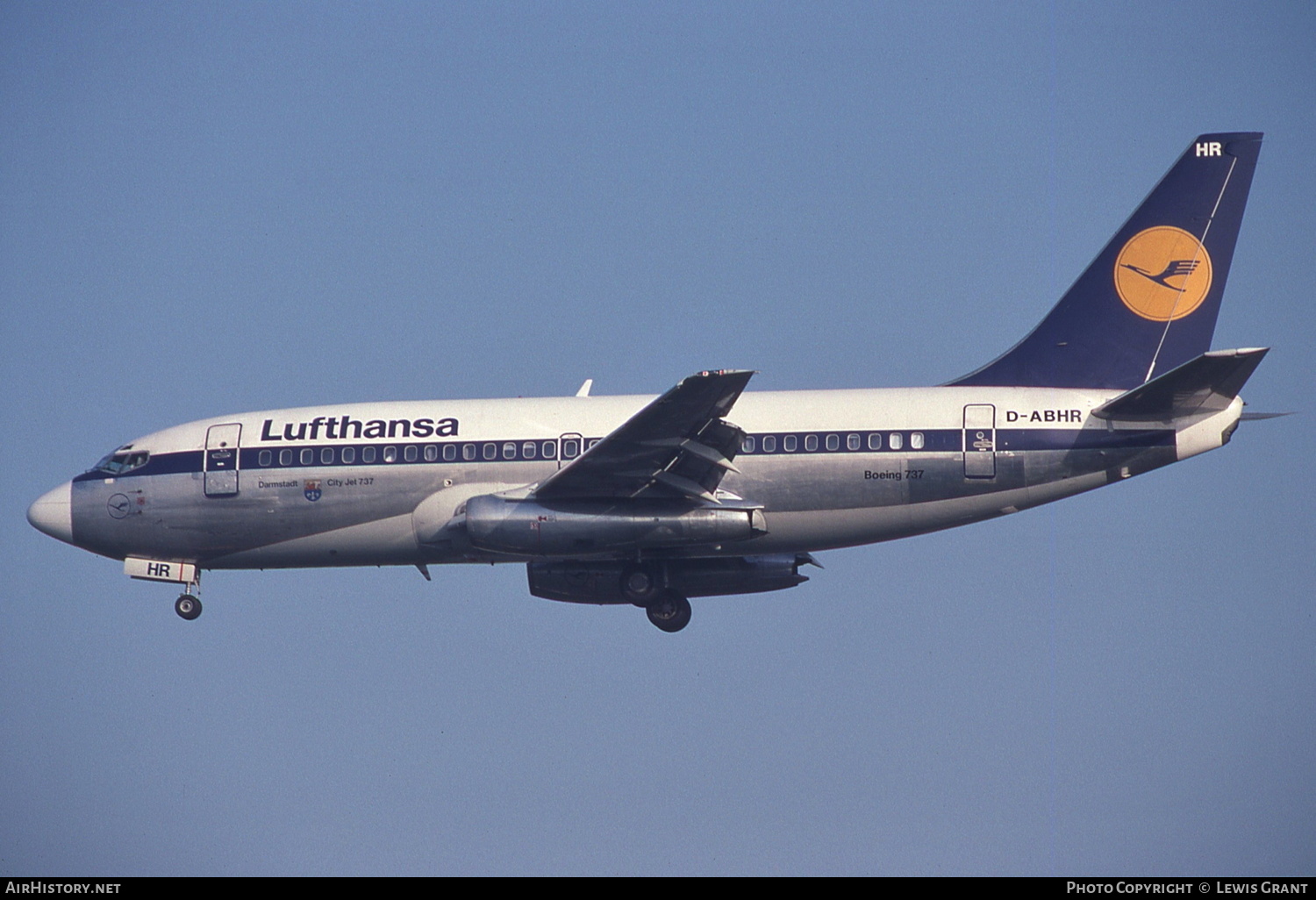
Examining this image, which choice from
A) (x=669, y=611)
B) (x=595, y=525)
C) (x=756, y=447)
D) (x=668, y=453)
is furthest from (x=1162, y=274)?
(x=595, y=525)

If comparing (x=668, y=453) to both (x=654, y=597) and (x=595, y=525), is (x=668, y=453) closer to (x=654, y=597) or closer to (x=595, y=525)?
(x=595, y=525)

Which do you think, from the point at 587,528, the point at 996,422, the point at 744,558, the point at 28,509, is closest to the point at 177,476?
the point at 28,509

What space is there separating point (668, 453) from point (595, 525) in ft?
7.54

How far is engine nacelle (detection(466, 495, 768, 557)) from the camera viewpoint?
1281 inches

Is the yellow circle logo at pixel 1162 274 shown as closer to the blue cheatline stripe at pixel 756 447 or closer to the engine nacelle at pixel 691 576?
the blue cheatline stripe at pixel 756 447

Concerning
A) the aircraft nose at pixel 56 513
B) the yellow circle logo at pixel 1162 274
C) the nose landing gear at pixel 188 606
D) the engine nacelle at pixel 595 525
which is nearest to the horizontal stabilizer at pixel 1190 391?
the yellow circle logo at pixel 1162 274

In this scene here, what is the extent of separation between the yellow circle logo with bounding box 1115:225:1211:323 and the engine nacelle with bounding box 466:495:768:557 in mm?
9956

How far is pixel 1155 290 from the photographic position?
3534 cm

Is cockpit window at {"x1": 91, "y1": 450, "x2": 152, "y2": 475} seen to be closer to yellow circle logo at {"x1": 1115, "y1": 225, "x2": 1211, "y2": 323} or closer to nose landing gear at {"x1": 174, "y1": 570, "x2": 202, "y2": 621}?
nose landing gear at {"x1": 174, "y1": 570, "x2": 202, "y2": 621}

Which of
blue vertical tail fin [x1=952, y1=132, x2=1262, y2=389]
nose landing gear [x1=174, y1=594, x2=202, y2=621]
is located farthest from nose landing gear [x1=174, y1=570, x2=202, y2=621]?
blue vertical tail fin [x1=952, y1=132, x2=1262, y2=389]

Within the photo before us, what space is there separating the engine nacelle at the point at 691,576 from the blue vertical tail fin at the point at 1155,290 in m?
5.80
